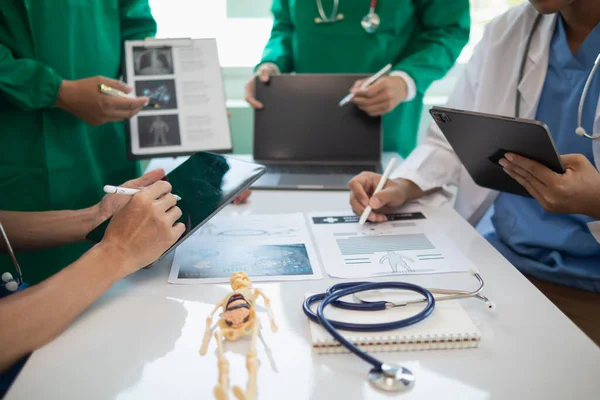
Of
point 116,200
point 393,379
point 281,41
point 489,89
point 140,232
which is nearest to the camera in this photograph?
point 393,379

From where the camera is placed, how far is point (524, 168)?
0.96 m

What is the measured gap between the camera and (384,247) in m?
1.02

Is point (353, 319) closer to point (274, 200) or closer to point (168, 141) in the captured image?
point (274, 200)

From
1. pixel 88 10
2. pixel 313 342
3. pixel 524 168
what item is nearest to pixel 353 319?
pixel 313 342

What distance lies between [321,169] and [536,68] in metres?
0.64

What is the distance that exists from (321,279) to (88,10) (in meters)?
1.01

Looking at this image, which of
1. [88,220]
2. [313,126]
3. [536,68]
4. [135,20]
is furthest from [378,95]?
[88,220]

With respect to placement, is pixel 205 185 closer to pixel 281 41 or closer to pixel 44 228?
pixel 44 228

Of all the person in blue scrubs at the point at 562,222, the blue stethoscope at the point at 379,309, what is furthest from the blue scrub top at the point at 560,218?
the blue stethoscope at the point at 379,309

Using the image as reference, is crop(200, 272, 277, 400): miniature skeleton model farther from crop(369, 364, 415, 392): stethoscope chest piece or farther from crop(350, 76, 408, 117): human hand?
crop(350, 76, 408, 117): human hand

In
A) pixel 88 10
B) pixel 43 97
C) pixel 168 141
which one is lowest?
pixel 168 141

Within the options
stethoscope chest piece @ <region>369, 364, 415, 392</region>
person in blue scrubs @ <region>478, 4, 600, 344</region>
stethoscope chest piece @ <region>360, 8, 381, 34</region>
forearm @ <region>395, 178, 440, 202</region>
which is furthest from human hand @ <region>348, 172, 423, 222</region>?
stethoscope chest piece @ <region>360, 8, 381, 34</region>

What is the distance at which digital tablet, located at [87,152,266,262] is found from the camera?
93 cm

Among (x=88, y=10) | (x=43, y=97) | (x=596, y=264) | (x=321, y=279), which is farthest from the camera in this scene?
(x=88, y=10)
